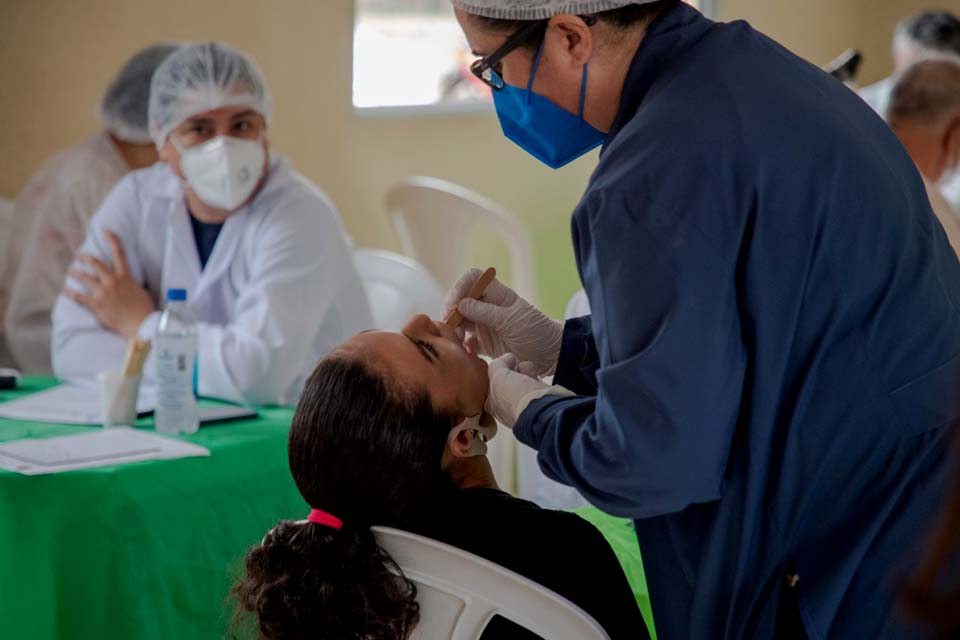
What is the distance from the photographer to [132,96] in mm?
3180

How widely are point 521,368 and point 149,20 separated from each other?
2.66m

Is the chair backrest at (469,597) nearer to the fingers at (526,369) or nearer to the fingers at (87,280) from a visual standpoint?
the fingers at (526,369)

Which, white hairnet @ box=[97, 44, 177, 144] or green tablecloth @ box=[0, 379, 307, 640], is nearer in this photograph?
green tablecloth @ box=[0, 379, 307, 640]

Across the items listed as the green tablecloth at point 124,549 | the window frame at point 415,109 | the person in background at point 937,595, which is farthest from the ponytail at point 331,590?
the window frame at point 415,109

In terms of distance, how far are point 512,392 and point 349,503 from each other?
9.0 inches

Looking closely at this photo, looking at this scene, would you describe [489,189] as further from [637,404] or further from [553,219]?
[637,404]

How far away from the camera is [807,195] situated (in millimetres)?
1012

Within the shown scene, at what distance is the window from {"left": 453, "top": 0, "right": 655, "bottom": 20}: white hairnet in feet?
9.78

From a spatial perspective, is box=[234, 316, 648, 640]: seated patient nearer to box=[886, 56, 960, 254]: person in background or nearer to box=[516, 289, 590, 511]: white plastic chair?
box=[516, 289, 590, 511]: white plastic chair

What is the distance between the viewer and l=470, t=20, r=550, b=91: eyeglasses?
112 cm

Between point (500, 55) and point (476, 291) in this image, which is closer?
point (500, 55)

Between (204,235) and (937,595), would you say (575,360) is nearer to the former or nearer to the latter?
(937,595)

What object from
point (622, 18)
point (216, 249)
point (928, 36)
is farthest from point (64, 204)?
point (928, 36)

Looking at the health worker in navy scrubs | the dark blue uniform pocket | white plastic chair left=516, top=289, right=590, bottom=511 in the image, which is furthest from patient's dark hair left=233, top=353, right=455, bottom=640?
white plastic chair left=516, top=289, right=590, bottom=511
